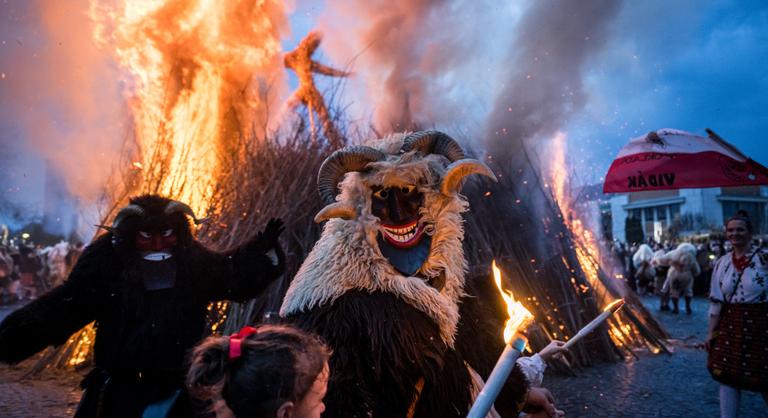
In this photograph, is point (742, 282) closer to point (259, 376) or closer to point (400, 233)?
point (400, 233)

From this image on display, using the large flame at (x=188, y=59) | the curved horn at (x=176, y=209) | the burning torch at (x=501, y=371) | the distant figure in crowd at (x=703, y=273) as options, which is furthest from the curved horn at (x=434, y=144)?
the distant figure in crowd at (x=703, y=273)

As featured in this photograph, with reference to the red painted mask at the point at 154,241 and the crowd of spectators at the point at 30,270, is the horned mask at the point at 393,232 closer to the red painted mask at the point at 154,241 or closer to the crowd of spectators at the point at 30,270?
the red painted mask at the point at 154,241

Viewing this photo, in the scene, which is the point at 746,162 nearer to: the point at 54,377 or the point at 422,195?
the point at 422,195

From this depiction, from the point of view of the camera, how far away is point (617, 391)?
528 cm

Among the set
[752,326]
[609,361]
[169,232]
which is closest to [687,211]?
[609,361]

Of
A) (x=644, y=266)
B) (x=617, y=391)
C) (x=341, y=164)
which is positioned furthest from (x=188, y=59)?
(x=644, y=266)

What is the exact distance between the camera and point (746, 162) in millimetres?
4703

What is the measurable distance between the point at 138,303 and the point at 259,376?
131 centimetres

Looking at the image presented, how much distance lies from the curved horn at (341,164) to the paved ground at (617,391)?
11.4 ft

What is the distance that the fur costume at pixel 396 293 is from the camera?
2064mm

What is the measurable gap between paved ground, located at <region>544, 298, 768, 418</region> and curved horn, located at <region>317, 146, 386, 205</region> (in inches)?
137

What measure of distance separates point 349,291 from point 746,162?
4298 millimetres

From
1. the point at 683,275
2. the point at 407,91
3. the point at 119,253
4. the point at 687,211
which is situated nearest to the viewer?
the point at 119,253

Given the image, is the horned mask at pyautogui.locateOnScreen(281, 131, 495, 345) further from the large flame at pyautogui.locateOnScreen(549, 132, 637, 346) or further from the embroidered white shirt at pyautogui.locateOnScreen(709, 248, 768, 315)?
the large flame at pyautogui.locateOnScreen(549, 132, 637, 346)
